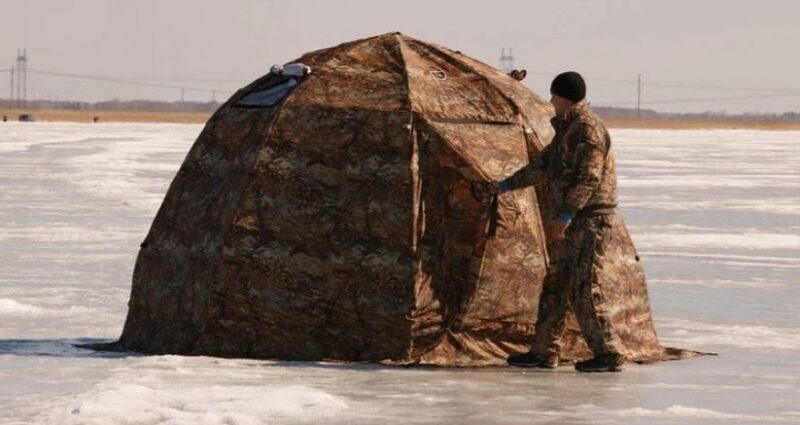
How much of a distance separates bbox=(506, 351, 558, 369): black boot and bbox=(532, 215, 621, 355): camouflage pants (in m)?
0.05

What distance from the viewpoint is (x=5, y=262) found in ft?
56.3

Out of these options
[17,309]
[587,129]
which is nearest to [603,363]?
[587,129]

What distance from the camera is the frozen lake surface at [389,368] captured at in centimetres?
918

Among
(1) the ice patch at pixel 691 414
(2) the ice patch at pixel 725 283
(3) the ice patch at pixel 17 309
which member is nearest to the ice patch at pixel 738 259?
(2) the ice patch at pixel 725 283

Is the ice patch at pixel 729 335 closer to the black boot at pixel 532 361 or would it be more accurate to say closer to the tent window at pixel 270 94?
the black boot at pixel 532 361

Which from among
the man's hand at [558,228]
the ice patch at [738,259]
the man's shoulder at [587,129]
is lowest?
the ice patch at [738,259]

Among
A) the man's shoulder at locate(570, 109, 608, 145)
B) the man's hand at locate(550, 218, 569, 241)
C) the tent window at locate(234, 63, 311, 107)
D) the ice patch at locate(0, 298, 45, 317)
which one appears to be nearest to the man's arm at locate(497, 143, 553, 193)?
the man's shoulder at locate(570, 109, 608, 145)

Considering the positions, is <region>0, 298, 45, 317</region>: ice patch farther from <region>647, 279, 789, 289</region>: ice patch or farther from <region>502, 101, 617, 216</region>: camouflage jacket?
<region>647, 279, 789, 289</region>: ice patch

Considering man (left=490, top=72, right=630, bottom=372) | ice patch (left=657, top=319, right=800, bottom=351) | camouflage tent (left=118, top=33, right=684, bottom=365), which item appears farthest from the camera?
ice patch (left=657, top=319, right=800, bottom=351)

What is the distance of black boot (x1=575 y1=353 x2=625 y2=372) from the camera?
10.7 m

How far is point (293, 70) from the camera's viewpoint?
37.7 feet

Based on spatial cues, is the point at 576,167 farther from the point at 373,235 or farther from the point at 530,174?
the point at 373,235

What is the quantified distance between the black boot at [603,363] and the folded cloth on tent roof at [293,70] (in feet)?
8.48

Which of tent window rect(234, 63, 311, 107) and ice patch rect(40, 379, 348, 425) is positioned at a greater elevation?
tent window rect(234, 63, 311, 107)
